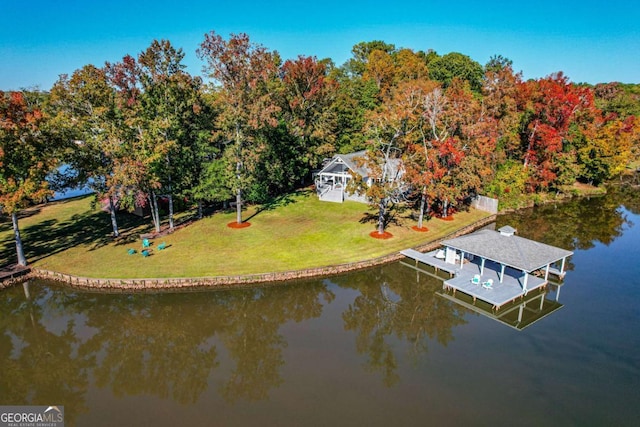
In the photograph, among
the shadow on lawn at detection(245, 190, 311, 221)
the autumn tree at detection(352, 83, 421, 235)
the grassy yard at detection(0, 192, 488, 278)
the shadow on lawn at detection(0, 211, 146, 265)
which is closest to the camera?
the grassy yard at detection(0, 192, 488, 278)

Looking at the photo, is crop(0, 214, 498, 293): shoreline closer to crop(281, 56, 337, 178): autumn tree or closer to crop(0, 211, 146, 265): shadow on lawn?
crop(0, 211, 146, 265): shadow on lawn

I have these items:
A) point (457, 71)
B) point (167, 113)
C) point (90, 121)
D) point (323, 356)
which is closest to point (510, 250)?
point (323, 356)

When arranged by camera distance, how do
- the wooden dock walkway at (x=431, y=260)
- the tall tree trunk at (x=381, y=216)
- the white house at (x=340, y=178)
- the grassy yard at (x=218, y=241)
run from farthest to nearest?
the white house at (x=340, y=178), the tall tree trunk at (x=381, y=216), the wooden dock walkway at (x=431, y=260), the grassy yard at (x=218, y=241)

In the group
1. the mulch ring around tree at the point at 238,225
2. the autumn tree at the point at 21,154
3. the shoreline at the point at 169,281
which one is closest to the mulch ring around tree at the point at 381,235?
the shoreline at the point at 169,281

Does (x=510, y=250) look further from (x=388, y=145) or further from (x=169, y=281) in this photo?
(x=169, y=281)

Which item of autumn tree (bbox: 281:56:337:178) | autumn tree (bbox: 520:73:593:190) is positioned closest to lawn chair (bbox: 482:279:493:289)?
autumn tree (bbox: 281:56:337:178)

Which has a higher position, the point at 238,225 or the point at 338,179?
the point at 338,179

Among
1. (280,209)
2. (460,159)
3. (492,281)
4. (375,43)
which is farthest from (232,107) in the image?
(375,43)

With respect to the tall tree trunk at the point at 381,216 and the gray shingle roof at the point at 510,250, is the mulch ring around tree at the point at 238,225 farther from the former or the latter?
the gray shingle roof at the point at 510,250
